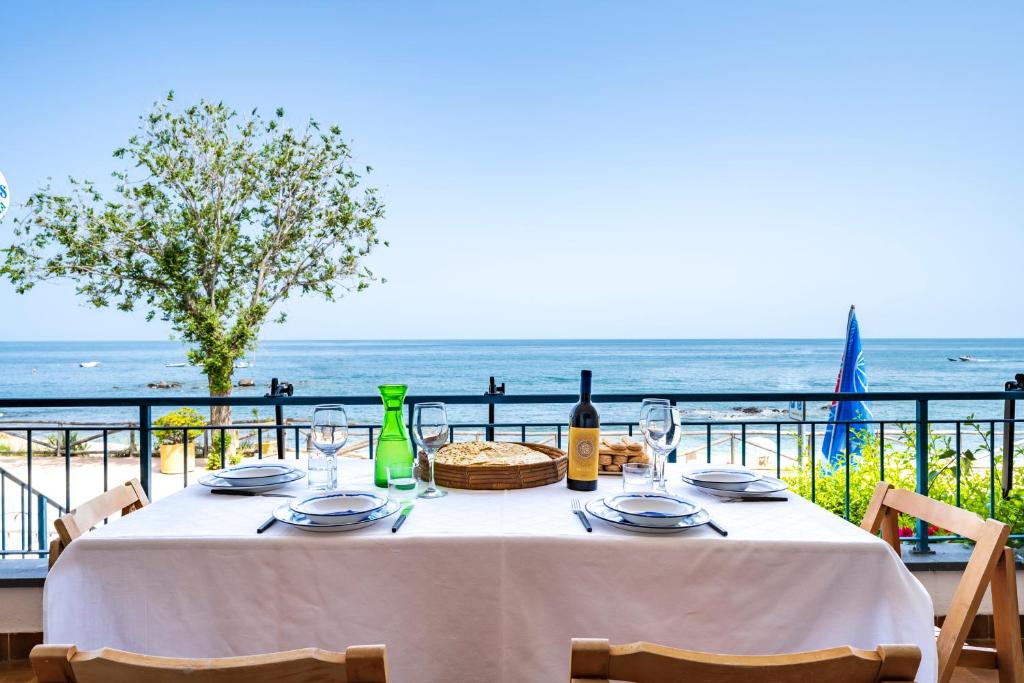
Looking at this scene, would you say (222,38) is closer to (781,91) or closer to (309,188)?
(309,188)

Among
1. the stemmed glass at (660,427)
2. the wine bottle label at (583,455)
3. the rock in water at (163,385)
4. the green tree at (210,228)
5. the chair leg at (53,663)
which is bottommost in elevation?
the rock in water at (163,385)

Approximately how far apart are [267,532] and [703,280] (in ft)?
94.7

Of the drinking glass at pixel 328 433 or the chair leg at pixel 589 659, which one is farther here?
the drinking glass at pixel 328 433

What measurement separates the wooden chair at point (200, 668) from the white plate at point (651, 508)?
67 cm

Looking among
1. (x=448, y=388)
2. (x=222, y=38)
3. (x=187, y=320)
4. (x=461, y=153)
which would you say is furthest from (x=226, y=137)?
(x=448, y=388)

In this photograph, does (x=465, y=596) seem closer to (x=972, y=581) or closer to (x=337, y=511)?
(x=337, y=511)

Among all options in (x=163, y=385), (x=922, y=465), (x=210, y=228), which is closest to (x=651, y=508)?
(x=922, y=465)

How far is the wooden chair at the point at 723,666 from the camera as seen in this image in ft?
2.25

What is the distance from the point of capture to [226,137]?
11.1 meters

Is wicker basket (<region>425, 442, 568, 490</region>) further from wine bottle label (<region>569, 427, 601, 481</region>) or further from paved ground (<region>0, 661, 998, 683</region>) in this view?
paved ground (<region>0, 661, 998, 683</region>)

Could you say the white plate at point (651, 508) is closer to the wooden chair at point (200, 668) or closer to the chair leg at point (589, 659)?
the chair leg at point (589, 659)

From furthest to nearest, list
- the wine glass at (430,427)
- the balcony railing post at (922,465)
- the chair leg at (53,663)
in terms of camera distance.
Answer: the balcony railing post at (922,465) < the wine glass at (430,427) < the chair leg at (53,663)

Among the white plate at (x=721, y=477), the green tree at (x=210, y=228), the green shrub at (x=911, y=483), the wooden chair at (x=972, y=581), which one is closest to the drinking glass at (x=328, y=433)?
the white plate at (x=721, y=477)

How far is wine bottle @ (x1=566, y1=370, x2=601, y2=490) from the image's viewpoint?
1.46 meters
